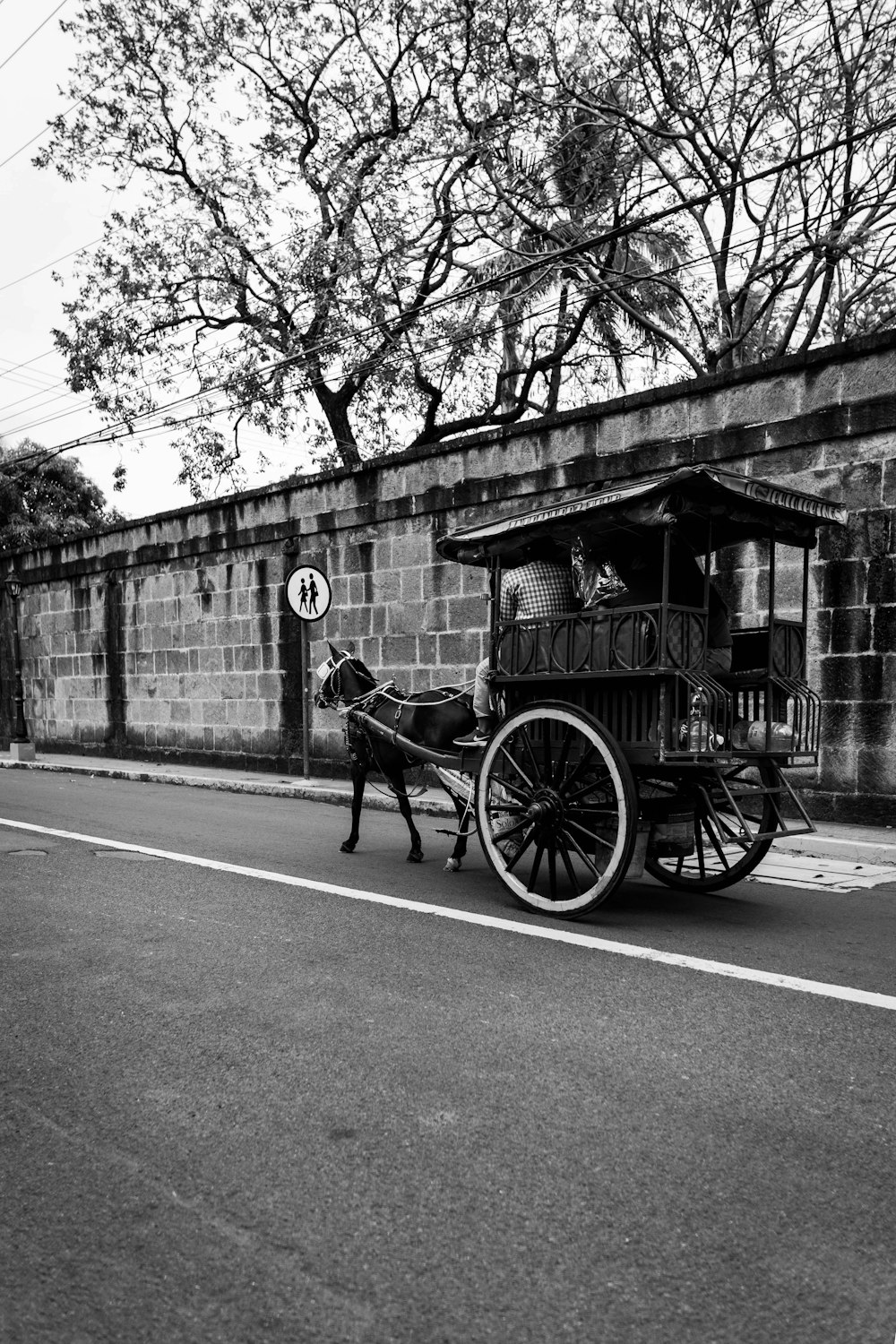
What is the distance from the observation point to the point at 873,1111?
11.0 ft

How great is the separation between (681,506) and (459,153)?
15.5 metres

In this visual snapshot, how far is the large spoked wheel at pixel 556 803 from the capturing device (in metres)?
5.68

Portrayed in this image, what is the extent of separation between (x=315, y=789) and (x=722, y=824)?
8086mm

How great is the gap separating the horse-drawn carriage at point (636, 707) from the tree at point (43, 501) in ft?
96.8

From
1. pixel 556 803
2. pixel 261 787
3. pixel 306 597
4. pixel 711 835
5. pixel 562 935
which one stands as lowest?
pixel 261 787

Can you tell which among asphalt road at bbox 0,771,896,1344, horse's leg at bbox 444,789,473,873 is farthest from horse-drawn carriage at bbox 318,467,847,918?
asphalt road at bbox 0,771,896,1344

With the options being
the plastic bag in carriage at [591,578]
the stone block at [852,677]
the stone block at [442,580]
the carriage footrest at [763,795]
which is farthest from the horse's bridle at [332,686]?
the stone block at [442,580]

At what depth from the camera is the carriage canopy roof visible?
559 centimetres

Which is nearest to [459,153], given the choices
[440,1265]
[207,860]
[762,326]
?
[762,326]

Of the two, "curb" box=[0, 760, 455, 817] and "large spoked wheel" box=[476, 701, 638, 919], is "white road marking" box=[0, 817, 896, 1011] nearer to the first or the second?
"large spoked wheel" box=[476, 701, 638, 919]

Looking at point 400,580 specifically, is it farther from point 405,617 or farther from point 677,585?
point 677,585

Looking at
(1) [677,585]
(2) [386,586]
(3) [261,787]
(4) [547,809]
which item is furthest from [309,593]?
(4) [547,809]

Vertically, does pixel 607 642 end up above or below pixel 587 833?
above

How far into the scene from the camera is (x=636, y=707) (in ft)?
19.2
